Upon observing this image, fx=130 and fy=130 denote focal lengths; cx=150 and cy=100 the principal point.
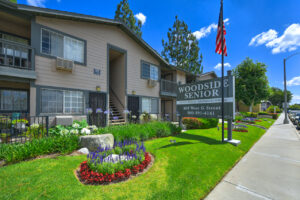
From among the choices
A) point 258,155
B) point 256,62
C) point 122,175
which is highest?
point 256,62

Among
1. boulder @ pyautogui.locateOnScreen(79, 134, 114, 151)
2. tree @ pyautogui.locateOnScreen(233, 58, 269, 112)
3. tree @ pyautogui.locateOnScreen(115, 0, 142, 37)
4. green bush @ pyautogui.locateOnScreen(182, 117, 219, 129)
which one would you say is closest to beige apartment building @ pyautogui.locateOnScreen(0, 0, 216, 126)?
boulder @ pyautogui.locateOnScreen(79, 134, 114, 151)

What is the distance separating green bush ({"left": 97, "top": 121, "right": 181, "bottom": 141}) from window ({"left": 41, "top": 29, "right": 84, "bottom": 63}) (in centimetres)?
521

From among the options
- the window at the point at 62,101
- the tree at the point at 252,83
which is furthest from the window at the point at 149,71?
the tree at the point at 252,83

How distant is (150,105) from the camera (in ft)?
41.7

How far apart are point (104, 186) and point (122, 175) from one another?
46 centimetres

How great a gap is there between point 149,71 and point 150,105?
3.34 m

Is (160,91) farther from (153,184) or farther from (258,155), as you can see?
(153,184)

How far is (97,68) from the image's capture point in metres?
9.38

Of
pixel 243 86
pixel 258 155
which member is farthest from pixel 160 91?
pixel 243 86

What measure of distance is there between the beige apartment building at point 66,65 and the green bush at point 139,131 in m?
1.76

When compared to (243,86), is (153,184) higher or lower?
lower

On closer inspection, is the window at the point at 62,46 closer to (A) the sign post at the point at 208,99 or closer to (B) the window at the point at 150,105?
(B) the window at the point at 150,105

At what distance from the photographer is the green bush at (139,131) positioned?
6355 mm

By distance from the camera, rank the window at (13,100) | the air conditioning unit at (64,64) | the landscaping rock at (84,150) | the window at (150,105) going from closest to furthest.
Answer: the landscaping rock at (84,150)
the air conditioning unit at (64,64)
the window at (13,100)
the window at (150,105)
